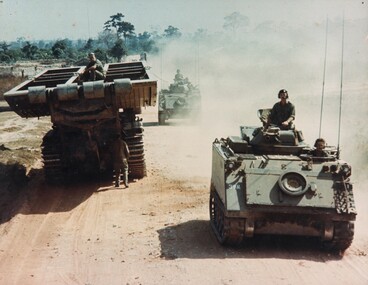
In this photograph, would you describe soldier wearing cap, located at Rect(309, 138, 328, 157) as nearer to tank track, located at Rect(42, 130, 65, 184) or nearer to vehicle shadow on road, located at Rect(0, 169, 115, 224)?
vehicle shadow on road, located at Rect(0, 169, 115, 224)

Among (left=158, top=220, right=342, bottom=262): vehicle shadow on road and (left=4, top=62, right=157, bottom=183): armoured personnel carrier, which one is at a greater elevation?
(left=4, top=62, right=157, bottom=183): armoured personnel carrier

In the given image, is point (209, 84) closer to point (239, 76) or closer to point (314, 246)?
point (239, 76)

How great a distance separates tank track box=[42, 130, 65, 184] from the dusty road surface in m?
0.39

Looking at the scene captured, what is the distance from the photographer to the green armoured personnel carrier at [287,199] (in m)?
7.72

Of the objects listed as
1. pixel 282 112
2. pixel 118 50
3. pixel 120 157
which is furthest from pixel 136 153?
pixel 118 50

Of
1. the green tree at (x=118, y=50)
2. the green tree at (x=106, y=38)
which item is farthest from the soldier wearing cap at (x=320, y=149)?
the green tree at (x=106, y=38)

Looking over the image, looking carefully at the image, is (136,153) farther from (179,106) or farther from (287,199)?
(179,106)

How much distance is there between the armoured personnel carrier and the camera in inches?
446

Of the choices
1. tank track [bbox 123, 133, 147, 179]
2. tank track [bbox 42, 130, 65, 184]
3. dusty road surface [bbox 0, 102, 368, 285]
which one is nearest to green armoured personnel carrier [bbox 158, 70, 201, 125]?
dusty road surface [bbox 0, 102, 368, 285]

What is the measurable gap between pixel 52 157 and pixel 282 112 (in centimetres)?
592

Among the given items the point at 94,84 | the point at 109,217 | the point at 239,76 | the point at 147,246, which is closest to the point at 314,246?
the point at 147,246

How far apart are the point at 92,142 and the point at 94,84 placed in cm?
178

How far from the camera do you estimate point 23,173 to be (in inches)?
557

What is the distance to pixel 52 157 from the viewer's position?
12.8m
